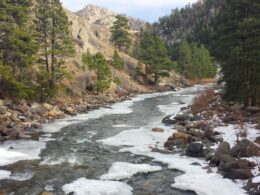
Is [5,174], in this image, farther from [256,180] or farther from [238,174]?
[256,180]

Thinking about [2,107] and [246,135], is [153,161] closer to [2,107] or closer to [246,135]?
[246,135]

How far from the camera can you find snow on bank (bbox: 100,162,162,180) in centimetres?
1822

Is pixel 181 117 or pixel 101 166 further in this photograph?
pixel 181 117

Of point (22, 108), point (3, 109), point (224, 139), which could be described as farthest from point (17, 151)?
point (22, 108)

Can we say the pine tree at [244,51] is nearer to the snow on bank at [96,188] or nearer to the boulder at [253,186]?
the boulder at [253,186]

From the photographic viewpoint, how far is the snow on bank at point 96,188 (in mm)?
15953

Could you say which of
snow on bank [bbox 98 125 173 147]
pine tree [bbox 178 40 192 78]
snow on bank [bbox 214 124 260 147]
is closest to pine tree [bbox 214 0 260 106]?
snow on bank [bbox 214 124 260 147]

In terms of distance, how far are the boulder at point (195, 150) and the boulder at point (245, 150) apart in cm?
229

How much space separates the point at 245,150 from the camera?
1931 cm

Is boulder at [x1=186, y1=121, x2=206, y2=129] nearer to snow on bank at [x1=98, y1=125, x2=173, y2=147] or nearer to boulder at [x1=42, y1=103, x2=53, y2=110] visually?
snow on bank at [x1=98, y1=125, x2=173, y2=147]

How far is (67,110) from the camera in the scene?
40.7 meters

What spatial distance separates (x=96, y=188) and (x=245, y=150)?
801 cm

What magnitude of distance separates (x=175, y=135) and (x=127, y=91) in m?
43.3

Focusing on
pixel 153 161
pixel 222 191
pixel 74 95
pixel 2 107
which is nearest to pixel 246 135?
pixel 153 161
